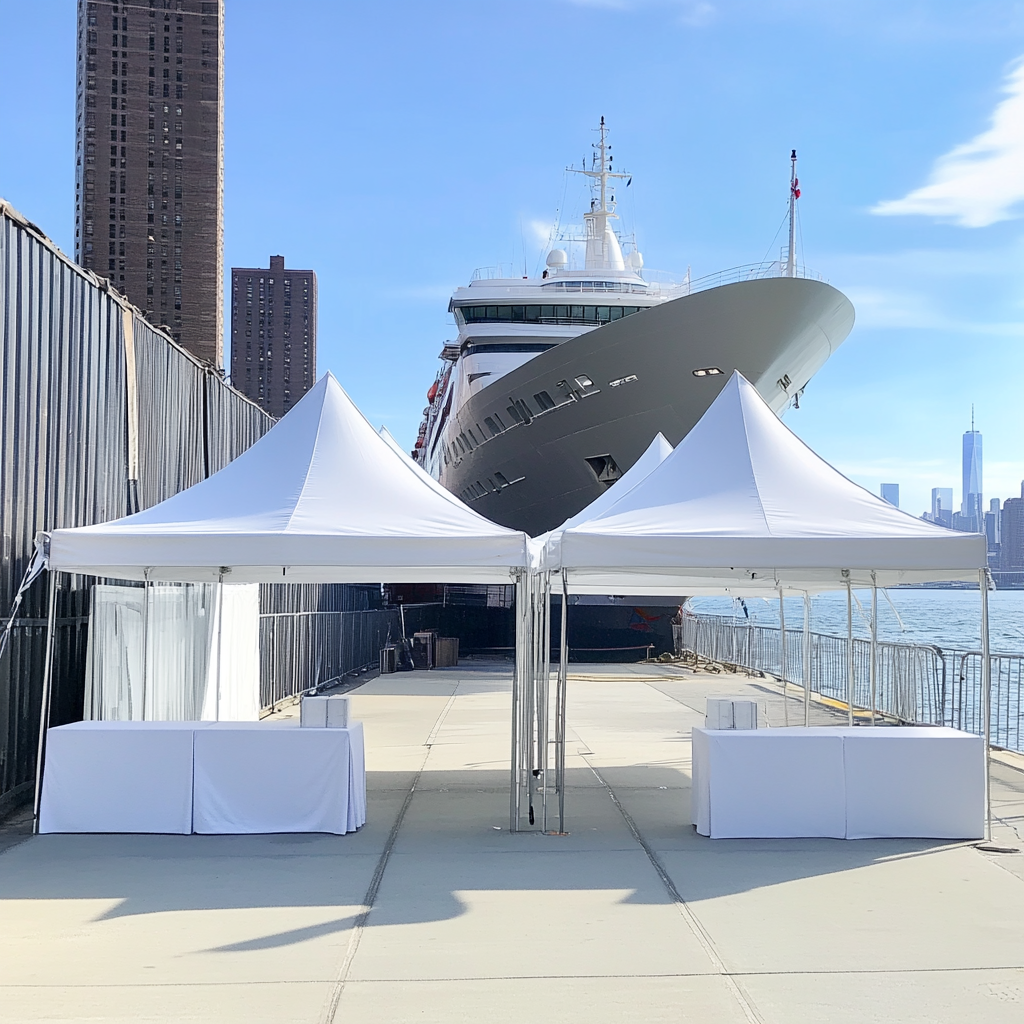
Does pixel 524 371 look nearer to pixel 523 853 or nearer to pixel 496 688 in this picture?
pixel 496 688

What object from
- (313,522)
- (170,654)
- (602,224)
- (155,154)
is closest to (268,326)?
(155,154)

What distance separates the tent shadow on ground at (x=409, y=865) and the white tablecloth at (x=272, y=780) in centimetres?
14

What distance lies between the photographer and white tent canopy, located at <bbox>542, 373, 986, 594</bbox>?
27.2ft

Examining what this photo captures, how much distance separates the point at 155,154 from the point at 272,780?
12510 cm

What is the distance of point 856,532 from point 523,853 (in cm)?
332

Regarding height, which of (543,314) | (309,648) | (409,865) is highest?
(543,314)

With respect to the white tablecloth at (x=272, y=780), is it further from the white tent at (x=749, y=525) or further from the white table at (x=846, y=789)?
the white table at (x=846, y=789)

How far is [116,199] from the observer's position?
403 ft

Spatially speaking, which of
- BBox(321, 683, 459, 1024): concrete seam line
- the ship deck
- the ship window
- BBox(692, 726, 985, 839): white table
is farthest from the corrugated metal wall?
the ship window

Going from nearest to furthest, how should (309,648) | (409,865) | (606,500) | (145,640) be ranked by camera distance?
(409,865)
(145,640)
(606,500)
(309,648)

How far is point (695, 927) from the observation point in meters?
6.00

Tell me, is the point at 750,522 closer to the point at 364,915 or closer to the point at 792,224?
the point at 364,915

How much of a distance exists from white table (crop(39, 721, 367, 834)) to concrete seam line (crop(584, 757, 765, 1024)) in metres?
2.18

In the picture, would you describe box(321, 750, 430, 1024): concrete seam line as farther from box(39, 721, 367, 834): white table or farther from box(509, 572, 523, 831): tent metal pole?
box(509, 572, 523, 831): tent metal pole
